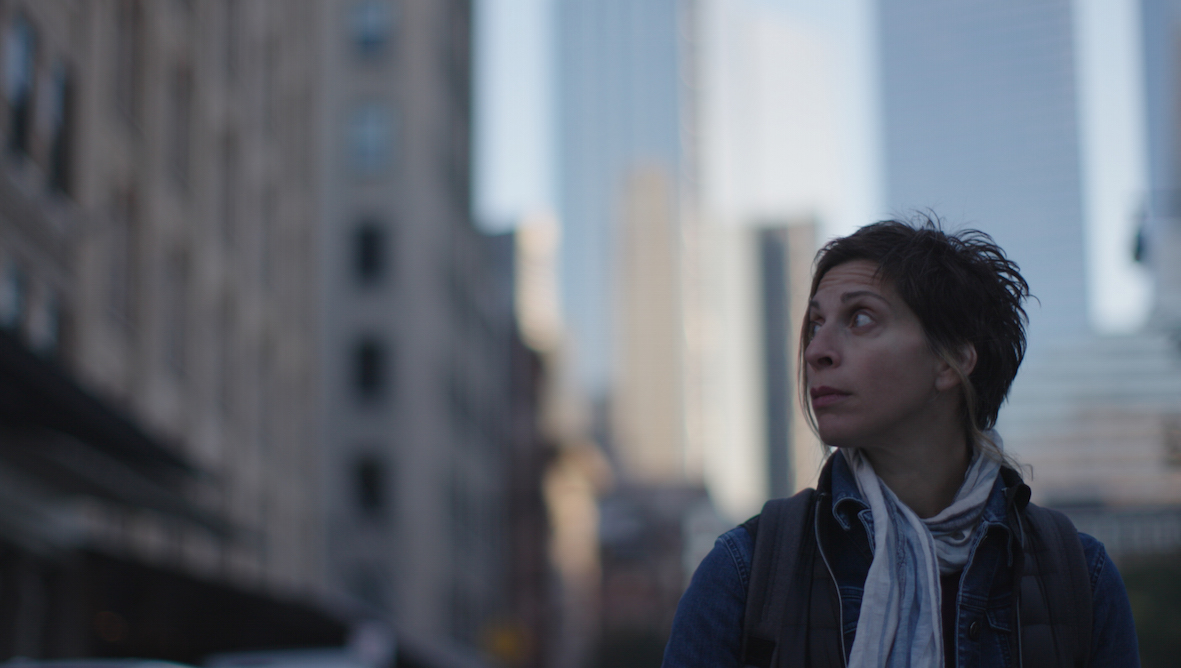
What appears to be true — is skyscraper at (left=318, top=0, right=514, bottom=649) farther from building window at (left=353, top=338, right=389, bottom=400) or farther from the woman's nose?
the woman's nose

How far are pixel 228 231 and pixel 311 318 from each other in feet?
27.4

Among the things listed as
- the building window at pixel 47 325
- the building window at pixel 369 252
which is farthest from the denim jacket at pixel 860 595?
the building window at pixel 369 252

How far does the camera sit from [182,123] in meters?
26.5

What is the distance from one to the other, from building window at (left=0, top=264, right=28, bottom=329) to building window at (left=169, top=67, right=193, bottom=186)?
762 centimetres

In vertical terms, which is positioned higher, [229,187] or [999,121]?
[999,121]

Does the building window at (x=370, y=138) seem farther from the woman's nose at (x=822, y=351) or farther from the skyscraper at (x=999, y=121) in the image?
the skyscraper at (x=999, y=121)

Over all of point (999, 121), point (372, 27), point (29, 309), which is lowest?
point (29, 309)

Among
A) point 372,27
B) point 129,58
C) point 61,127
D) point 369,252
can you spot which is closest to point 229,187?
point 129,58

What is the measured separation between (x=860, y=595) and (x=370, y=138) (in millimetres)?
53620

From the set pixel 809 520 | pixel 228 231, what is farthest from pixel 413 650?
pixel 809 520

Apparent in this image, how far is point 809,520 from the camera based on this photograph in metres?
2.49

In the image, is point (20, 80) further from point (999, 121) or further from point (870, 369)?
point (999, 121)

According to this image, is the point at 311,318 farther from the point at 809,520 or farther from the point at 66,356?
the point at 809,520

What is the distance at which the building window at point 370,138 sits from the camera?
5422 cm
